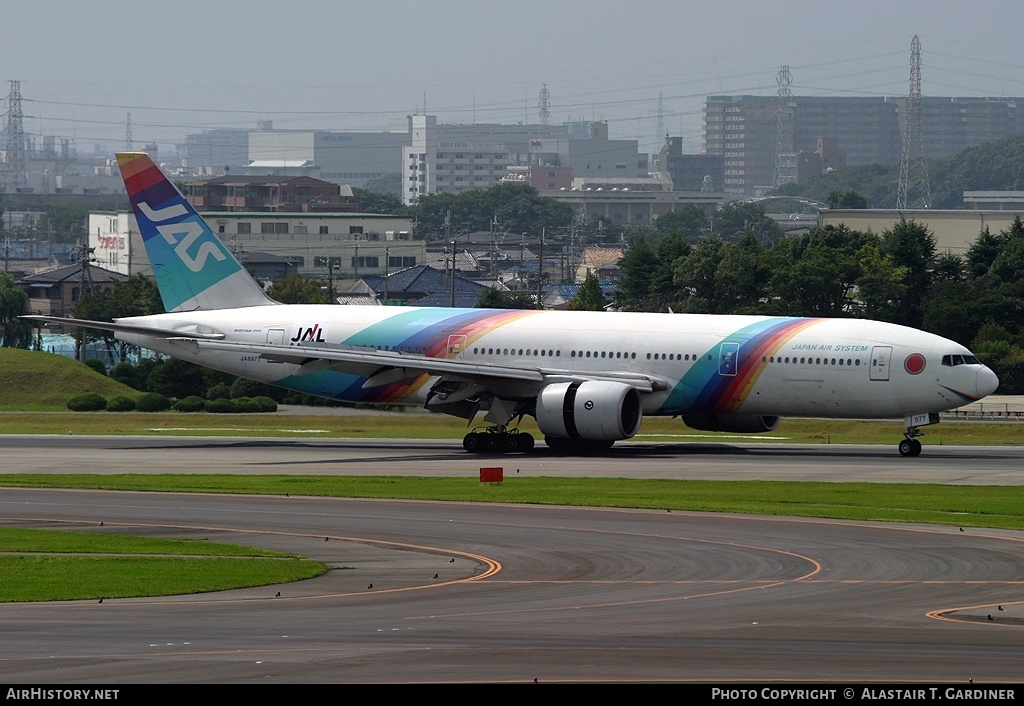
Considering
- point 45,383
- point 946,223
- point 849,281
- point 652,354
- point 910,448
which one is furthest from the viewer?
point 946,223

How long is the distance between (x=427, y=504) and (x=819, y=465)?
1826 centimetres

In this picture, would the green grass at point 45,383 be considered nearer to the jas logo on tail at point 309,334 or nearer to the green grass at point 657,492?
the jas logo on tail at point 309,334

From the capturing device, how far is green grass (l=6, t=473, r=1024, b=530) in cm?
4197

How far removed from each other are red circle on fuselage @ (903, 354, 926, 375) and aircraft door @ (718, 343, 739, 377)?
6287mm

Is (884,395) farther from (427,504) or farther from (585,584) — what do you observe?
(585,584)

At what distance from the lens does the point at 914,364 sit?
5800cm

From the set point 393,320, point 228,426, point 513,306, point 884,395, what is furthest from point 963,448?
point 513,306

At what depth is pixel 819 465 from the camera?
184 feet

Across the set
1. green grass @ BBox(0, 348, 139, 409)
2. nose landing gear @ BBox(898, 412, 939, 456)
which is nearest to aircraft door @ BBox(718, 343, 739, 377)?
nose landing gear @ BBox(898, 412, 939, 456)

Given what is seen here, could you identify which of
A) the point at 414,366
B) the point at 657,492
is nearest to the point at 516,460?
the point at 414,366

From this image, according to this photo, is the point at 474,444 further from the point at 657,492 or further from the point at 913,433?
the point at 913,433

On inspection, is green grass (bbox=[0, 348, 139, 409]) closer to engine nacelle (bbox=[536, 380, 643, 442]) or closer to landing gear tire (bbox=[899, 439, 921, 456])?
engine nacelle (bbox=[536, 380, 643, 442])

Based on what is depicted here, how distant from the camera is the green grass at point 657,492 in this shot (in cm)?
4197

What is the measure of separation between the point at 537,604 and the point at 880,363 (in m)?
34.0
